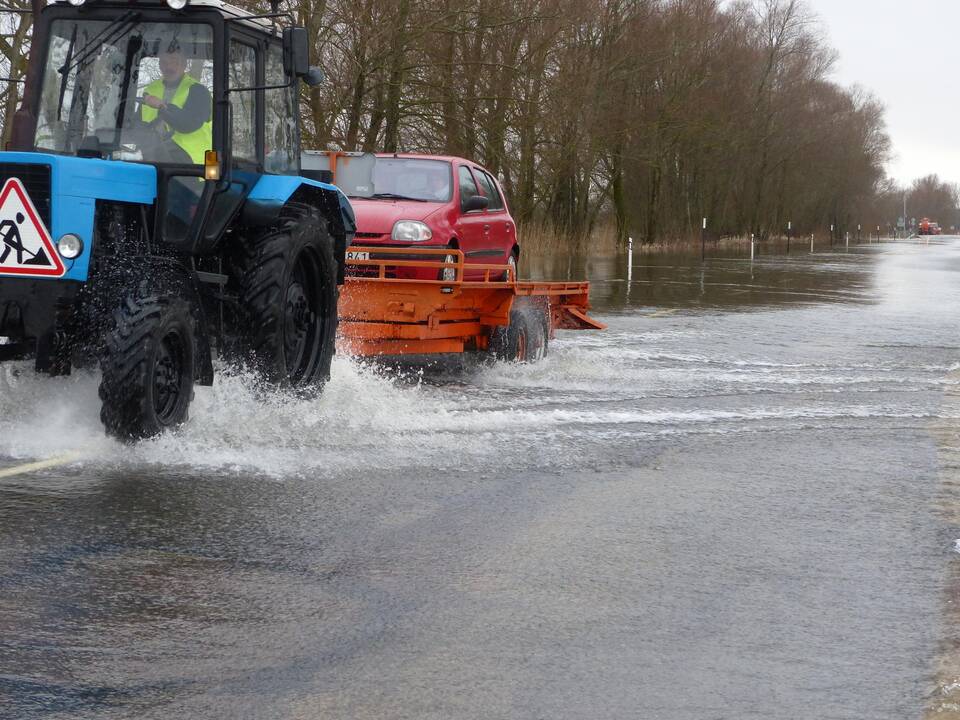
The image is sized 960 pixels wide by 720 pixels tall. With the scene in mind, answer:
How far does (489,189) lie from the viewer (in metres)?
16.2

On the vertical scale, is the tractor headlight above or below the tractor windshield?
below

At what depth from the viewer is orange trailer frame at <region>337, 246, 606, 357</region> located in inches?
448

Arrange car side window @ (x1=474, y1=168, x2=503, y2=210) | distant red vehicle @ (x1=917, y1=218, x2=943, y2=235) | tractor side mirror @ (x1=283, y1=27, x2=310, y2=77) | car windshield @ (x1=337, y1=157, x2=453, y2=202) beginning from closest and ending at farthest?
tractor side mirror @ (x1=283, y1=27, x2=310, y2=77) → car windshield @ (x1=337, y1=157, x2=453, y2=202) → car side window @ (x1=474, y1=168, x2=503, y2=210) → distant red vehicle @ (x1=917, y1=218, x2=943, y2=235)

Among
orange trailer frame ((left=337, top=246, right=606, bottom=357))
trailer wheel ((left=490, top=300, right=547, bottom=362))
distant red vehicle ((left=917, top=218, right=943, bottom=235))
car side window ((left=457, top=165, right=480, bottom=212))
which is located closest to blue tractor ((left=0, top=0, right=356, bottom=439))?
orange trailer frame ((left=337, top=246, right=606, bottom=357))

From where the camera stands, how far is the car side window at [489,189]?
51.8ft

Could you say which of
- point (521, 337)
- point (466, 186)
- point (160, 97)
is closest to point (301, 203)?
point (160, 97)

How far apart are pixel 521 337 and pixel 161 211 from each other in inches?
205

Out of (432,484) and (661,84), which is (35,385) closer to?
(432,484)

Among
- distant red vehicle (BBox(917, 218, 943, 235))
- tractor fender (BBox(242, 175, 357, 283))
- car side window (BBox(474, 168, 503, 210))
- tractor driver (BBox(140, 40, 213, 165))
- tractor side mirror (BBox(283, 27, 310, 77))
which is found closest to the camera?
tractor side mirror (BBox(283, 27, 310, 77))

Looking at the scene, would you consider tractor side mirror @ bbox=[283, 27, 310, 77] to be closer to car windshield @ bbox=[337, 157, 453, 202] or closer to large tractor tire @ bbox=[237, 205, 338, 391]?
large tractor tire @ bbox=[237, 205, 338, 391]

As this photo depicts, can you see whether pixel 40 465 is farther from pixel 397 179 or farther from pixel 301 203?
pixel 397 179

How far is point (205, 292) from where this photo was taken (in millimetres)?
8492

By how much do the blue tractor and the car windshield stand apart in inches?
183

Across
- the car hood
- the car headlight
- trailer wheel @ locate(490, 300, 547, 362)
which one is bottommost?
trailer wheel @ locate(490, 300, 547, 362)
